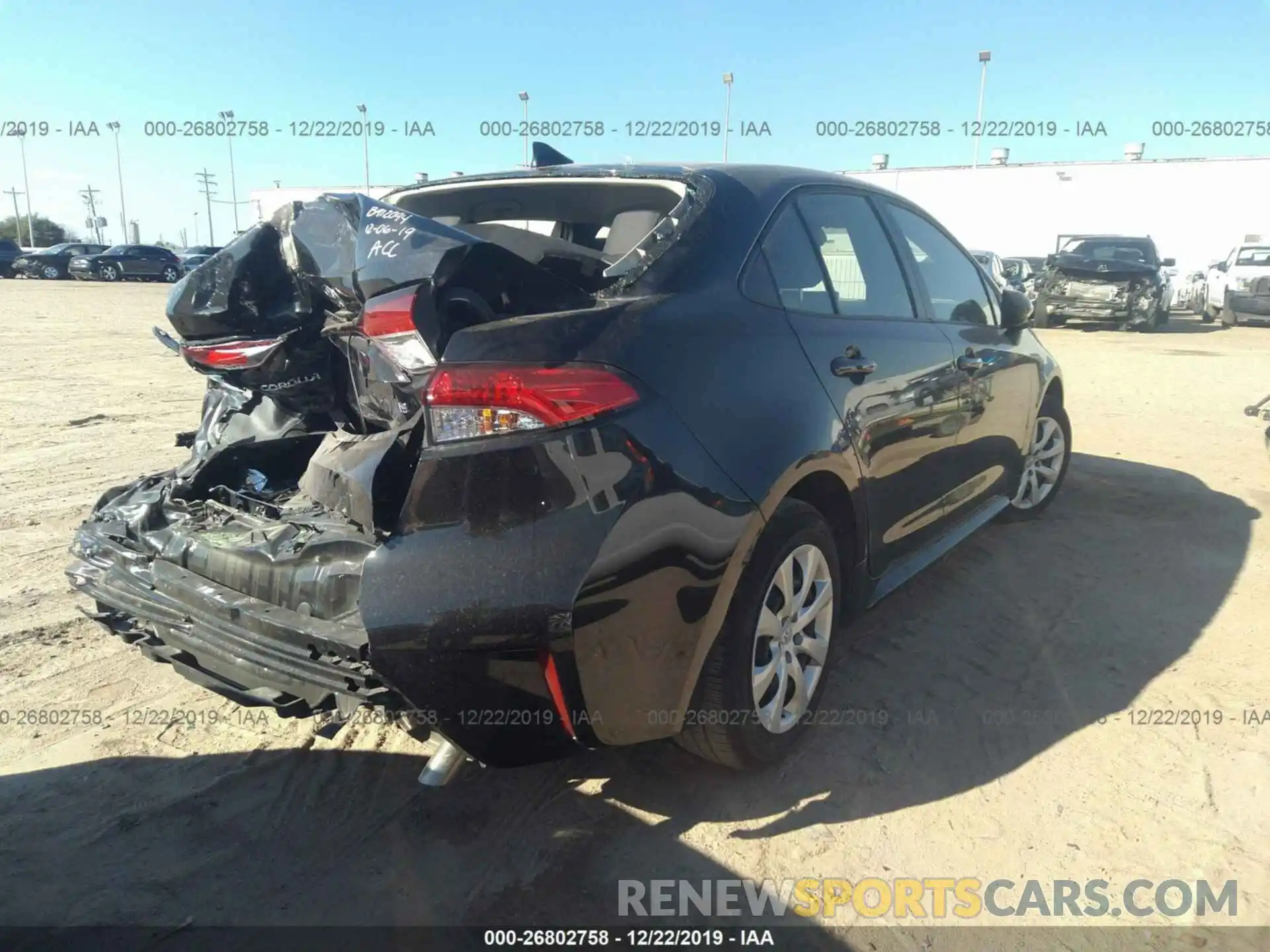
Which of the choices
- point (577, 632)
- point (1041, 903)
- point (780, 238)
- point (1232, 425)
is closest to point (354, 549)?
point (577, 632)

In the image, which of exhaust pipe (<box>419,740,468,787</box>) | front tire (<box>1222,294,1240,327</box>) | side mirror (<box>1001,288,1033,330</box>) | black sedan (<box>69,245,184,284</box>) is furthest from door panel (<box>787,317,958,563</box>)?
black sedan (<box>69,245,184,284</box>)

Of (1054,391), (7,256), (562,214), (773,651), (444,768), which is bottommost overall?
(444,768)

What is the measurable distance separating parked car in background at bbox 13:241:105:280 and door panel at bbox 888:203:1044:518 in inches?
1572

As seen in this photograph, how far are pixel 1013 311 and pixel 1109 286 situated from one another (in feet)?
52.3

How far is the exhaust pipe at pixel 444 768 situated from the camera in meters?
2.21

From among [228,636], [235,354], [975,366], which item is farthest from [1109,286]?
[228,636]

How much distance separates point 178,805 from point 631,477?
1.68 metres

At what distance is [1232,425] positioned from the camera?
8.02 meters

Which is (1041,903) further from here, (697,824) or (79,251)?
(79,251)

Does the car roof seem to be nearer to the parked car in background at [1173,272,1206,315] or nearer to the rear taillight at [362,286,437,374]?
the rear taillight at [362,286,437,374]

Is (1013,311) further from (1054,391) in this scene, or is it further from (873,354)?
(873,354)

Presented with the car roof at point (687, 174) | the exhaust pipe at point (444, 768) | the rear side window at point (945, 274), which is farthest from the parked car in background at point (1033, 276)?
the exhaust pipe at point (444, 768)

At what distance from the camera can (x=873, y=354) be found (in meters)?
2.99

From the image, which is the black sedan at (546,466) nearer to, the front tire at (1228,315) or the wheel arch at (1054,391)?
the wheel arch at (1054,391)
